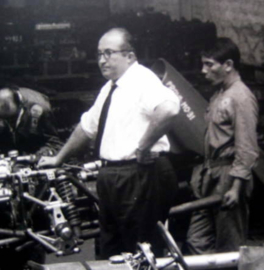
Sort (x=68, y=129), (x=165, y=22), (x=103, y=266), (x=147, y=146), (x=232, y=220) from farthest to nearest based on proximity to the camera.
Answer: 1. (x=165, y=22)
2. (x=68, y=129)
3. (x=232, y=220)
4. (x=147, y=146)
5. (x=103, y=266)

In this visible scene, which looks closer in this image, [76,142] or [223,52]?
[76,142]

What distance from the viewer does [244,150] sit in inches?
168

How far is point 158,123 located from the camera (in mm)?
3846

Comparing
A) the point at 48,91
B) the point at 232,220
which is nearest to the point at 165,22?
the point at 48,91

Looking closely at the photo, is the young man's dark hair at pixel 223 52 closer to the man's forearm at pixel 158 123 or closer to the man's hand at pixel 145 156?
the man's forearm at pixel 158 123

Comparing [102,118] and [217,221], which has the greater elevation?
[102,118]

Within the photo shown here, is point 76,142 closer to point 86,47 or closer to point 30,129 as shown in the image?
point 30,129

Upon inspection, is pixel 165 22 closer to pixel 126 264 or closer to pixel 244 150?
pixel 244 150

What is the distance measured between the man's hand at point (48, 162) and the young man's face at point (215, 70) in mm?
1201

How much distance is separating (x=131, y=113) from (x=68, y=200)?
2.17ft

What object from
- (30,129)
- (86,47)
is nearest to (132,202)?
(30,129)

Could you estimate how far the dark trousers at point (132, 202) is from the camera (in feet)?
13.1

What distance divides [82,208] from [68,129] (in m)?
2.46

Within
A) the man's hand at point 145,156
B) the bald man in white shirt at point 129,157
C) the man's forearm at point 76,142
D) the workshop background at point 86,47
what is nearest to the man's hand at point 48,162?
the bald man in white shirt at point 129,157
